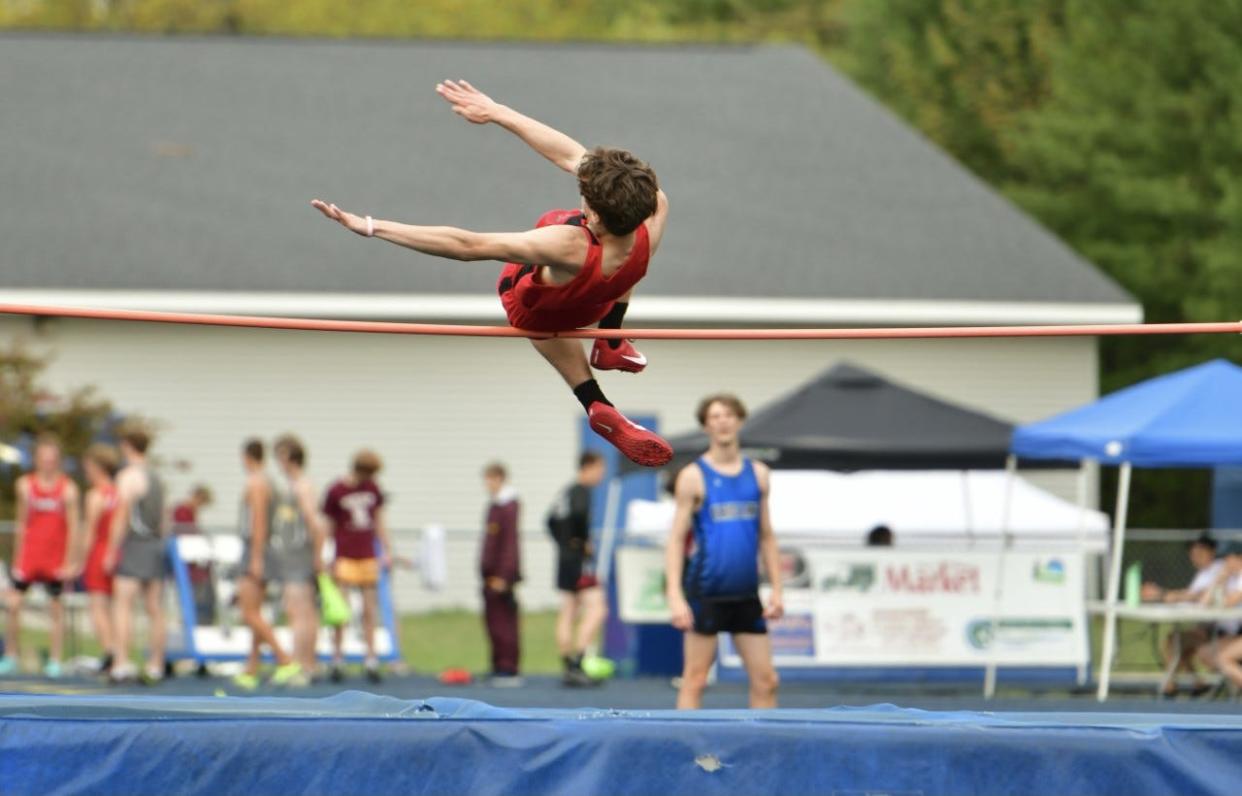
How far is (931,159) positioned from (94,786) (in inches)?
854

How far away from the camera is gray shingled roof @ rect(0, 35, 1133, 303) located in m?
23.6

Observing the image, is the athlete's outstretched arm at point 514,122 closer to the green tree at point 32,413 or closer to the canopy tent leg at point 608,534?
the canopy tent leg at point 608,534

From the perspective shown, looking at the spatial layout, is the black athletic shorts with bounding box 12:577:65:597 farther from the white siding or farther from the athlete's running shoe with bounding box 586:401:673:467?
the athlete's running shoe with bounding box 586:401:673:467

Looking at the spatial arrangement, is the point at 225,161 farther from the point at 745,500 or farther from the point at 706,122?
the point at 745,500

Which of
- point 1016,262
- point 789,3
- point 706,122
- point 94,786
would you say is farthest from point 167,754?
point 789,3

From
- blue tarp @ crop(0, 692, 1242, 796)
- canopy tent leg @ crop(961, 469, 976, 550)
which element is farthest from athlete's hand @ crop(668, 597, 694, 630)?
canopy tent leg @ crop(961, 469, 976, 550)

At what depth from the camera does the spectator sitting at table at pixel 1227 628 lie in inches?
537

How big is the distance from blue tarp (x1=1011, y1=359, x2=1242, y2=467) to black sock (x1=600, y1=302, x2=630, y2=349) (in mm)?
6049

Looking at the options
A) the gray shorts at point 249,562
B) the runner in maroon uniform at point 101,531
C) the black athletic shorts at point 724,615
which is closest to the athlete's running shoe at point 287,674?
the gray shorts at point 249,562

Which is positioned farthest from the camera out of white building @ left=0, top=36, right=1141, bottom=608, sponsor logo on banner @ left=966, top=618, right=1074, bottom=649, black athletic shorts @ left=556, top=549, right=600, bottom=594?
white building @ left=0, top=36, right=1141, bottom=608

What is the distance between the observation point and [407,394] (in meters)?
23.7

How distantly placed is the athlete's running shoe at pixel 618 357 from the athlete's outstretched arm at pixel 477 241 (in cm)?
102

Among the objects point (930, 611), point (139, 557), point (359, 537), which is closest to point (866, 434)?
point (930, 611)

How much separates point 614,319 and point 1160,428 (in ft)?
21.2
